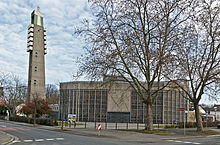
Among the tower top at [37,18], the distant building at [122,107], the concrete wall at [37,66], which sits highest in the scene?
the tower top at [37,18]

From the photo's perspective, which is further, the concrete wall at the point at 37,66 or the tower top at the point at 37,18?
the tower top at the point at 37,18

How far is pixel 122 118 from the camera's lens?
55.8 metres

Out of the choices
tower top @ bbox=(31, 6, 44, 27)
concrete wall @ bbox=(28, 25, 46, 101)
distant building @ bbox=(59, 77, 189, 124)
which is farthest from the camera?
tower top @ bbox=(31, 6, 44, 27)

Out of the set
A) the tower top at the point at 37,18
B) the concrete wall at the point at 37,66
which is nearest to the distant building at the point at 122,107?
the concrete wall at the point at 37,66

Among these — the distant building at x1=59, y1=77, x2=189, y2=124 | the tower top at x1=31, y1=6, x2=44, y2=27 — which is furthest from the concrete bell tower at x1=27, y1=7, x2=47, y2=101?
the distant building at x1=59, y1=77, x2=189, y2=124

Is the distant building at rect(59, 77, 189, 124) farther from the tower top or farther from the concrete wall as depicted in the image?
the tower top

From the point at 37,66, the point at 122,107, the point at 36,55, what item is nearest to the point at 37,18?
the point at 36,55

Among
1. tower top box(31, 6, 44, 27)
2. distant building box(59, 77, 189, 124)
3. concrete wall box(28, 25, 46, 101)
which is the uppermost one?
tower top box(31, 6, 44, 27)

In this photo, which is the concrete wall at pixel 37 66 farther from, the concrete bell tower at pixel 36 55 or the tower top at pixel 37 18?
the tower top at pixel 37 18

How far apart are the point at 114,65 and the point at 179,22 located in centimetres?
746

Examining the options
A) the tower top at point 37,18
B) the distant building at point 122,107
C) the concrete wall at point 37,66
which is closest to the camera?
the distant building at point 122,107

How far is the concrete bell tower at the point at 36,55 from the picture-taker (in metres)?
78.4

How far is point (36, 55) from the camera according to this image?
3142 inches

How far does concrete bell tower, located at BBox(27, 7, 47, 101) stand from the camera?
78.4 metres
